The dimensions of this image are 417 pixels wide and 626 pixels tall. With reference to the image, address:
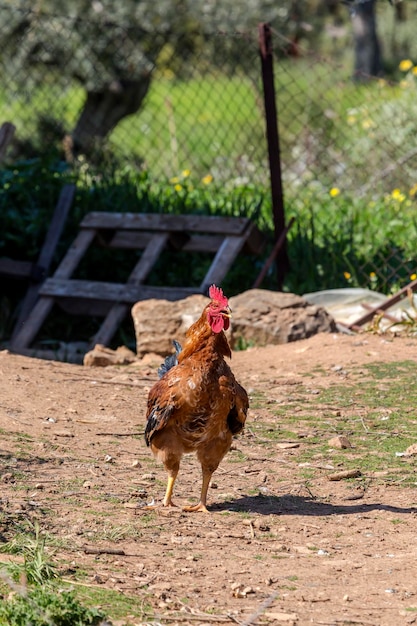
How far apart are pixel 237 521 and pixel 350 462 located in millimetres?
1044

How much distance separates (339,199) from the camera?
404 inches

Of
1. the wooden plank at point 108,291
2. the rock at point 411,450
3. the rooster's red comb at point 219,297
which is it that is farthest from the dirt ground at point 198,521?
the wooden plank at point 108,291

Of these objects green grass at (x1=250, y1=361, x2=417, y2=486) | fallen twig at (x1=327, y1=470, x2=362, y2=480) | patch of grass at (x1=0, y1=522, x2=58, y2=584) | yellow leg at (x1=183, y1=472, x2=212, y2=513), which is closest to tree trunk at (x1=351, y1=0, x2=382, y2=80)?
green grass at (x1=250, y1=361, x2=417, y2=486)

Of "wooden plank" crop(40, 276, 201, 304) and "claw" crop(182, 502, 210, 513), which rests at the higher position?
"wooden plank" crop(40, 276, 201, 304)

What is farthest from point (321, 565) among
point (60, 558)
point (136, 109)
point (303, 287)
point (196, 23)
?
point (196, 23)

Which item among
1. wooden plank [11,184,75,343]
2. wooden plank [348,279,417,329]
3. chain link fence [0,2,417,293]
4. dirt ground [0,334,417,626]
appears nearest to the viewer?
dirt ground [0,334,417,626]

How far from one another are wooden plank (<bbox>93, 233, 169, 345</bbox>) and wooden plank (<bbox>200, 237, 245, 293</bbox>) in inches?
20.3

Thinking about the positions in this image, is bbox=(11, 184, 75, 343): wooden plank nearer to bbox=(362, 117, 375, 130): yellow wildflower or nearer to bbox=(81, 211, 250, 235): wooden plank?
bbox=(81, 211, 250, 235): wooden plank

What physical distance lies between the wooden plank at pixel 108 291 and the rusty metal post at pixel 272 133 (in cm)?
95

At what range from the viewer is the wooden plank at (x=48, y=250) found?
28.2 ft

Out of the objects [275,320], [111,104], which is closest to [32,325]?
[275,320]

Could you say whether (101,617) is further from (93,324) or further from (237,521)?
(93,324)

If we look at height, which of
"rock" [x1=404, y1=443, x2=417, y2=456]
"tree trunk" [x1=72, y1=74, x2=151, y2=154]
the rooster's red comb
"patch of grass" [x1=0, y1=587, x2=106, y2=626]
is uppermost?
"tree trunk" [x1=72, y1=74, x2=151, y2=154]

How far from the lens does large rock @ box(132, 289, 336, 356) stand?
289 inches
